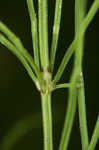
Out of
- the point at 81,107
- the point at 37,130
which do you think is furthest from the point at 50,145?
the point at 37,130

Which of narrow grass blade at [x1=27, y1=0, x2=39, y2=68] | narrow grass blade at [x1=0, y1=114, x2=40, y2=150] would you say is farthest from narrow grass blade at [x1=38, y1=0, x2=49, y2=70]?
narrow grass blade at [x1=0, y1=114, x2=40, y2=150]

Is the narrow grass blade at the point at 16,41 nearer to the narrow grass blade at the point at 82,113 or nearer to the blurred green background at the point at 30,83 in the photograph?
the narrow grass blade at the point at 82,113

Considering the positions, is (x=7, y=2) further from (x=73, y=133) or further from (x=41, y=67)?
(x=41, y=67)

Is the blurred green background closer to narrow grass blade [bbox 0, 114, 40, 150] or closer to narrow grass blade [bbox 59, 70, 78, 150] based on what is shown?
narrow grass blade [bbox 0, 114, 40, 150]

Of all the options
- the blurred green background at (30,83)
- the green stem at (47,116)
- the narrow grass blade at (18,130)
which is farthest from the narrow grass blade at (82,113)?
the blurred green background at (30,83)

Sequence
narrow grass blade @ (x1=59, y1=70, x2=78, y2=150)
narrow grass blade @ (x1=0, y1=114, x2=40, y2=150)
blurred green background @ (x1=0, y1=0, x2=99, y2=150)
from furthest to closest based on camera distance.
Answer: blurred green background @ (x1=0, y1=0, x2=99, y2=150) < narrow grass blade @ (x1=0, y1=114, x2=40, y2=150) < narrow grass blade @ (x1=59, y1=70, x2=78, y2=150)
